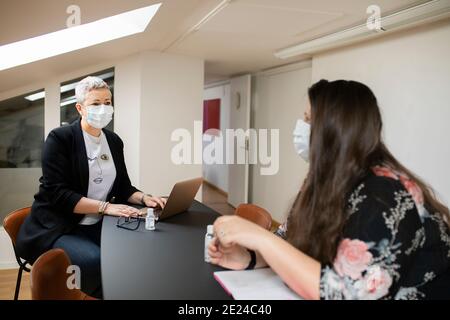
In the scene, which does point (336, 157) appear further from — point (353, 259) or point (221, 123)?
point (221, 123)

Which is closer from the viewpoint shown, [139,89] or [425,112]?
[425,112]

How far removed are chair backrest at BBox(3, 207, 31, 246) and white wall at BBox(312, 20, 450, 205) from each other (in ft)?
8.78

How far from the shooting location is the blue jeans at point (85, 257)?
67.9 inches

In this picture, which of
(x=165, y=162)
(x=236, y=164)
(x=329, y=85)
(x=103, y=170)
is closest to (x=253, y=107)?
(x=236, y=164)

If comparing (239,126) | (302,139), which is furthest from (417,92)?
(239,126)

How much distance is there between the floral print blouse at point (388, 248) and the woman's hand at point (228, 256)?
0.34 meters

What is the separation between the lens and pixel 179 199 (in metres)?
1.93

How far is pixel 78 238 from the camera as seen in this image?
6.31ft

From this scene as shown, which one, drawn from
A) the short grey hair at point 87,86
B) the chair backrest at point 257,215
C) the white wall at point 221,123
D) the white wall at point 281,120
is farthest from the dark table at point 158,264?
the white wall at point 221,123

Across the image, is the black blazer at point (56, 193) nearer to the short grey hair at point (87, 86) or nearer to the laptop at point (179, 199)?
the short grey hair at point (87, 86)

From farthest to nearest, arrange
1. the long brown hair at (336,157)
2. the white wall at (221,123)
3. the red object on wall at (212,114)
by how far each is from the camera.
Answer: the red object on wall at (212,114)
the white wall at (221,123)
the long brown hair at (336,157)
